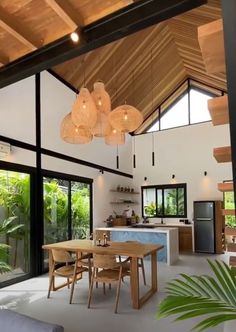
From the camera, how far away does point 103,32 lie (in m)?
2.52

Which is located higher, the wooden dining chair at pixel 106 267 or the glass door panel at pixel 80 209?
the glass door panel at pixel 80 209

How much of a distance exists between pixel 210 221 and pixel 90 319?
574 cm

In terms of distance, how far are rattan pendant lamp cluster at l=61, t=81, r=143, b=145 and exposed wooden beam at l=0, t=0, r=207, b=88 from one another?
1.07 meters

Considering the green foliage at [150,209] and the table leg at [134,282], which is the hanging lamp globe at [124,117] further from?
the green foliage at [150,209]

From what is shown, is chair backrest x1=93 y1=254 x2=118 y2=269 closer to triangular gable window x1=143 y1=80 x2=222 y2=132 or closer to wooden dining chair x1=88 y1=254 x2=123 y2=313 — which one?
wooden dining chair x1=88 y1=254 x2=123 y2=313

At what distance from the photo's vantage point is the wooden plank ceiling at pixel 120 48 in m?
2.40

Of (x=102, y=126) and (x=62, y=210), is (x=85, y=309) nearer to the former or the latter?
(x=102, y=126)

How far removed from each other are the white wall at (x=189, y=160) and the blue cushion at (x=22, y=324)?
8.15 m

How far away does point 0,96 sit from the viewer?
5.39 m

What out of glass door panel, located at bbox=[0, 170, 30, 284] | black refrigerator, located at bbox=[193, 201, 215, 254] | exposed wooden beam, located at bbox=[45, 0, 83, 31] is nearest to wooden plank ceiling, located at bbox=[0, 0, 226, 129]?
exposed wooden beam, located at bbox=[45, 0, 83, 31]

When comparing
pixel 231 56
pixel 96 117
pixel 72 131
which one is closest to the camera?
pixel 231 56

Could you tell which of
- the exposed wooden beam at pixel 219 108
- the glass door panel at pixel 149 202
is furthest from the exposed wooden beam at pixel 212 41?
the glass door panel at pixel 149 202

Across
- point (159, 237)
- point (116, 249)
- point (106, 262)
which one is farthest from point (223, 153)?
point (159, 237)

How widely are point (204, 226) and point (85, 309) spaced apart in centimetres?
548
